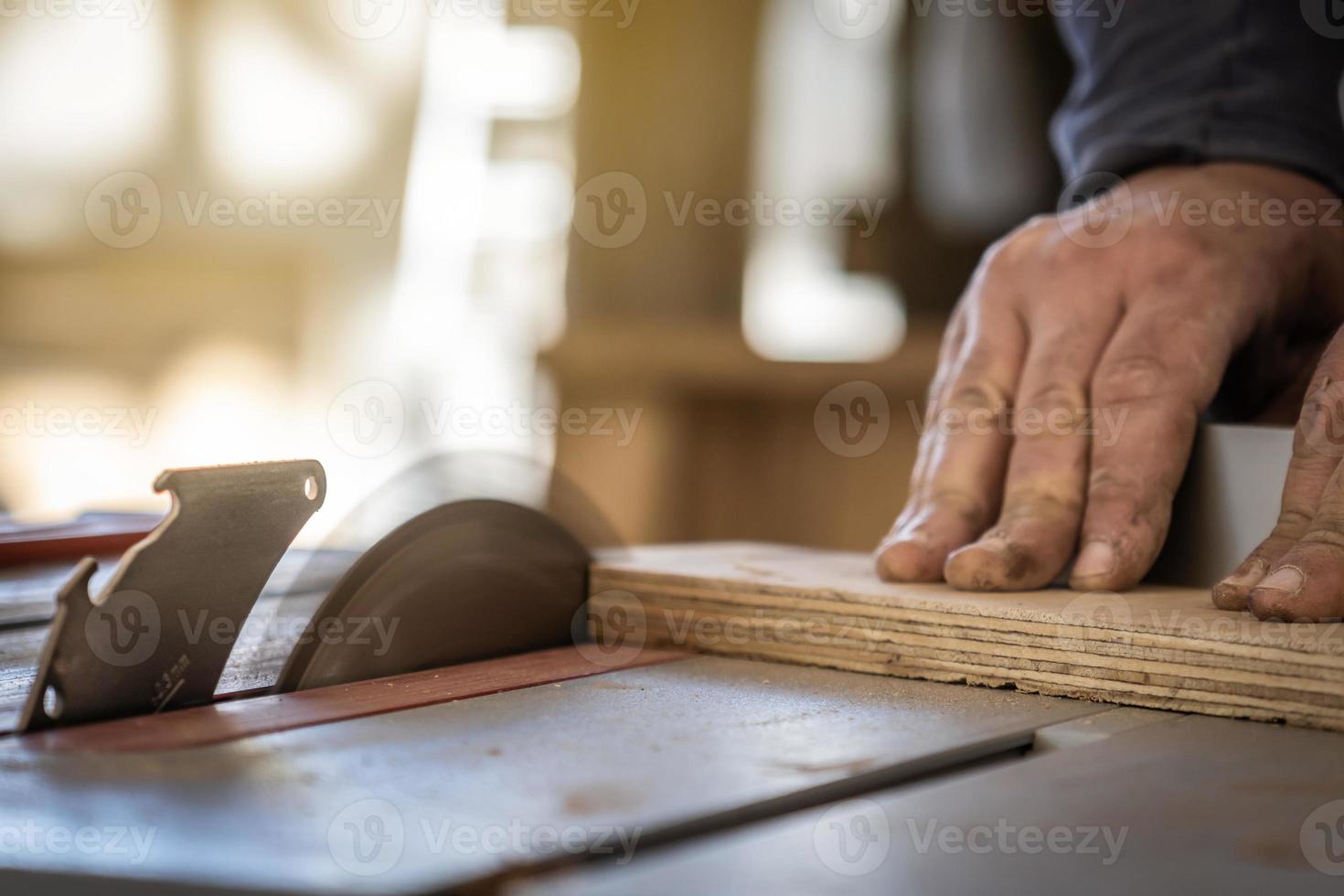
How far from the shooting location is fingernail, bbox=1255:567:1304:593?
2.71 ft

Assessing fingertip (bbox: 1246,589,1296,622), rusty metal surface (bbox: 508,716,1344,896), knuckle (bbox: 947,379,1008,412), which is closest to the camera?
rusty metal surface (bbox: 508,716,1344,896)

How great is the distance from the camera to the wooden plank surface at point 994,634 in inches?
30.6

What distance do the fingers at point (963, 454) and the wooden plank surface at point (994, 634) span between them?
0.16ft

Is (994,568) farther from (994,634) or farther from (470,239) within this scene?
(470,239)

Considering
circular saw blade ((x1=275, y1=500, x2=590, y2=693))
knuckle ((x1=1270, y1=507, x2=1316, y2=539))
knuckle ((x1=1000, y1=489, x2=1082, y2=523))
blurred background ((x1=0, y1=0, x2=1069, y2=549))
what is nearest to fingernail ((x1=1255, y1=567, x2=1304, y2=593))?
knuckle ((x1=1270, y1=507, x2=1316, y2=539))

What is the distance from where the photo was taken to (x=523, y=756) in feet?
2.16

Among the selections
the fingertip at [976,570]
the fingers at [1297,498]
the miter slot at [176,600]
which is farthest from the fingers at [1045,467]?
the miter slot at [176,600]

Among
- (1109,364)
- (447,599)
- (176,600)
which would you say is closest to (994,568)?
(1109,364)

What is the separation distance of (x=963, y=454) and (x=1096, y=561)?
0.59 feet

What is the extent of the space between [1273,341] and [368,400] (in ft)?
13.9

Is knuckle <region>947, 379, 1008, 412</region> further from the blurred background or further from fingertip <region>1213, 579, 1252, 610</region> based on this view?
the blurred background

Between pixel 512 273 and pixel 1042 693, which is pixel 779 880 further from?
pixel 512 273

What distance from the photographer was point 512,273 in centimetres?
479

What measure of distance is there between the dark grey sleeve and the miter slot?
92 centimetres
